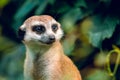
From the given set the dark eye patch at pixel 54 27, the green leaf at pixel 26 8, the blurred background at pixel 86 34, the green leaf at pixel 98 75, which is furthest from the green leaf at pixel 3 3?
the dark eye patch at pixel 54 27

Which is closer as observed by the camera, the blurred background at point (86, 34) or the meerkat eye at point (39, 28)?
the meerkat eye at point (39, 28)

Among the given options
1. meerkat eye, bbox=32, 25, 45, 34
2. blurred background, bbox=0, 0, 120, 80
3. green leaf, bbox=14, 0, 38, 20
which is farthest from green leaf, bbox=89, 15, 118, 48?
green leaf, bbox=14, 0, 38, 20

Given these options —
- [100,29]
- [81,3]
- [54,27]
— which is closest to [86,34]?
[100,29]

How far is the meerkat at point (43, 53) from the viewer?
711 centimetres

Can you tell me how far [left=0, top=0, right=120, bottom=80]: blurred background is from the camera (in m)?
7.69

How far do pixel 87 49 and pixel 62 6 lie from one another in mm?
551

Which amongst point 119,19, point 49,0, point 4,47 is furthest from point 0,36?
point 119,19

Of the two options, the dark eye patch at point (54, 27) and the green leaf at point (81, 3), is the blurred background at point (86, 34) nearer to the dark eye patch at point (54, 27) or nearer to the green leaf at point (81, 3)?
the green leaf at point (81, 3)

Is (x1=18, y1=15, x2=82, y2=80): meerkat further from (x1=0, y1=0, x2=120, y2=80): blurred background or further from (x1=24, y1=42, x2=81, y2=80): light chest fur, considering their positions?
(x1=0, y1=0, x2=120, y2=80): blurred background

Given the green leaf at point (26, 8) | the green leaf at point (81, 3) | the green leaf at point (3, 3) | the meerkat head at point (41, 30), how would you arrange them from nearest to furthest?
1. the meerkat head at point (41, 30)
2. the green leaf at point (81, 3)
3. the green leaf at point (26, 8)
4. the green leaf at point (3, 3)

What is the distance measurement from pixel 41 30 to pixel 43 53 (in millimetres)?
208

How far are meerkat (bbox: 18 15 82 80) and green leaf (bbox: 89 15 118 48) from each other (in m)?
0.50

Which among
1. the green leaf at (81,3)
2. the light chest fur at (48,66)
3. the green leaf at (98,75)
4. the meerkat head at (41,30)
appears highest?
the meerkat head at (41,30)

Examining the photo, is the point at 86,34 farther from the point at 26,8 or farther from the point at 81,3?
the point at 26,8
